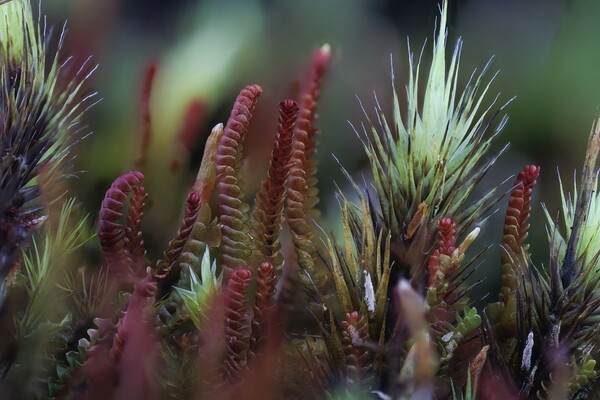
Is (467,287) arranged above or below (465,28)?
below

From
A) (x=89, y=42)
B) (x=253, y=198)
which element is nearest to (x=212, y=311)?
(x=253, y=198)

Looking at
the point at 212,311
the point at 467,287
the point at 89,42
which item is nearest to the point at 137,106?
the point at 89,42

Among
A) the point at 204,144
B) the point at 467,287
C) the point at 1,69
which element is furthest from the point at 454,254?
the point at 1,69

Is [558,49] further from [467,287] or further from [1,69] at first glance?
[1,69]

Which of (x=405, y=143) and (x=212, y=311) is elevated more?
(x=405, y=143)

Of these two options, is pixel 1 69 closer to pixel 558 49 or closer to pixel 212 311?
pixel 212 311
